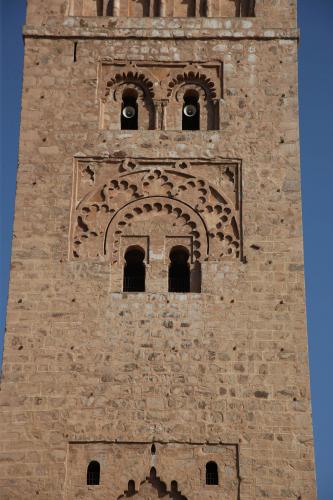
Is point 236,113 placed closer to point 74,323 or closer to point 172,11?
point 172,11

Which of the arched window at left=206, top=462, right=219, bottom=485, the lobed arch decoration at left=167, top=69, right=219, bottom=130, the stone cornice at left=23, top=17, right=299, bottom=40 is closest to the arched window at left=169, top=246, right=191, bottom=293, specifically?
the lobed arch decoration at left=167, top=69, right=219, bottom=130

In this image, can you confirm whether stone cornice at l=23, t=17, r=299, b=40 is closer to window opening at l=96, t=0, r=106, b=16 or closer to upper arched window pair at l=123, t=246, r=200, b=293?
window opening at l=96, t=0, r=106, b=16

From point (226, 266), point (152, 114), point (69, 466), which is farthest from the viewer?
point (152, 114)

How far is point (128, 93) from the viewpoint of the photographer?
20547 millimetres

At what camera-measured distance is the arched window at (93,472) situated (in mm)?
17578

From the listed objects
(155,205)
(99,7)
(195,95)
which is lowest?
(155,205)

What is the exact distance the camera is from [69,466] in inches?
693

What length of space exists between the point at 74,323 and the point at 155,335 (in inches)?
45.2

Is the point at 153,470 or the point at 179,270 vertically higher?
the point at 179,270

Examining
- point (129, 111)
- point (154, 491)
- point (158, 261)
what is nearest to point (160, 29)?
point (129, 111)

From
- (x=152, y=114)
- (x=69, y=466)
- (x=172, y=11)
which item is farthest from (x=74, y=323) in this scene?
(x=172, y=11)

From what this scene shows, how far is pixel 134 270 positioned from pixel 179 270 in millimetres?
656

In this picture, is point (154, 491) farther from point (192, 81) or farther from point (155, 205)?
point (192, 81)

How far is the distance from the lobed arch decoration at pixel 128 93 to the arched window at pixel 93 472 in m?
5.38
